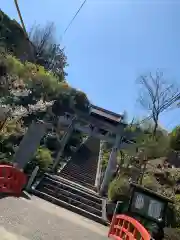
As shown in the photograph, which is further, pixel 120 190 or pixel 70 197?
pixel 70 197

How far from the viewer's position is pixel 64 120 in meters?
23.8

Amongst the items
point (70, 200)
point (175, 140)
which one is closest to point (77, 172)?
point (70, 200)

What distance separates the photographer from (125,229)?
9.20 m

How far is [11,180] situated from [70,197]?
14.1ft

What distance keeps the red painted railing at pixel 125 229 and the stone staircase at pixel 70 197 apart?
3.55 m

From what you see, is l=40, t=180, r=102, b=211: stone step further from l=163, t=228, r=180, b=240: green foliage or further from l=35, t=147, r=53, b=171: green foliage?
l=163, t=228, r=180, b=240: green foliage

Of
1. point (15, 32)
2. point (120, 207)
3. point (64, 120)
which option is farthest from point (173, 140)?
point (15, 32)

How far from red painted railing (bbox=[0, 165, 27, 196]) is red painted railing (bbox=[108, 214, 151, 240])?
15.8 ft

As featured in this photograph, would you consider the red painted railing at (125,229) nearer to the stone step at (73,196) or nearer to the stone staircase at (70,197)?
the stone staircase at (70,197)

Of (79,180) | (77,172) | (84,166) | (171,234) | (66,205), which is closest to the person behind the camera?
(171,234)

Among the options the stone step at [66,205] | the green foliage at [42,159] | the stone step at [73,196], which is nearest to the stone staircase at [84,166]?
the green foliage at [42,159]

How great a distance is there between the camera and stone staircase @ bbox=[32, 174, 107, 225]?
14.9m

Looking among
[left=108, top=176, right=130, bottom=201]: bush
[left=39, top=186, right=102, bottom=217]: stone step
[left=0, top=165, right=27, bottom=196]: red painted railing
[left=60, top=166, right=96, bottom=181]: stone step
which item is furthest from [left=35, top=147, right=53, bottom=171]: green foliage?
[left=108, top=176, right=130, bottom=201]: bush

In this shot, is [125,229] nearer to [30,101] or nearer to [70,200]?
[70,200]
